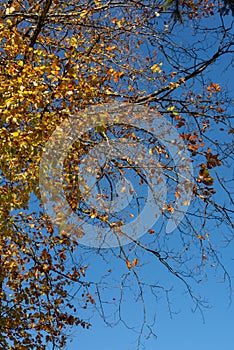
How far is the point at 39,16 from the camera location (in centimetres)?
802

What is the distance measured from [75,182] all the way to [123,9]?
4.33 m

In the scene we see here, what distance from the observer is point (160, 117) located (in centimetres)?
814

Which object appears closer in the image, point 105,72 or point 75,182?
point 75,182

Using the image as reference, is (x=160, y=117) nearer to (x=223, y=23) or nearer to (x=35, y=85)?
(x=223, y=23)

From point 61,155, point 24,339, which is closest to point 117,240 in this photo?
point 61,155

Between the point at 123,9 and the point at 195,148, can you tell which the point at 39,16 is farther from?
the point at 195,148

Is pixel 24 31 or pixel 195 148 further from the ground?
pixel 24 31

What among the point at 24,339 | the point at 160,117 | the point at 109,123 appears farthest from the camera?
the point at 24,339

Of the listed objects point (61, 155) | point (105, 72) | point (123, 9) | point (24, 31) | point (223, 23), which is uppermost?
point (123, 9)

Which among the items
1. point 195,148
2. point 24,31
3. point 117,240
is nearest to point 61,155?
point 117,240

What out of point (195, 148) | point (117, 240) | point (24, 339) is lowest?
point (24, 339)

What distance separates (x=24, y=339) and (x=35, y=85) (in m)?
5.01

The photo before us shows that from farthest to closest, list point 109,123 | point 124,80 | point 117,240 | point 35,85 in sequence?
1. point 124,80
2. point 109,123
3. point 117,240
4. point 35,85

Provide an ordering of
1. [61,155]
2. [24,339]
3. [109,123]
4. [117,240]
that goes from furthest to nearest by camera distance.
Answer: [24,339], [109,123], [117,240], [61,155]
